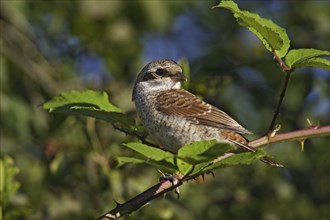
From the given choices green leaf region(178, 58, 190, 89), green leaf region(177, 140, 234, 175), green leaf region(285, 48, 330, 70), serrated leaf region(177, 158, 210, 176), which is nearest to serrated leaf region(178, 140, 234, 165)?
green leaf region(177, 140, 234, 175)

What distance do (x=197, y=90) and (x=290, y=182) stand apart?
5.97 ft

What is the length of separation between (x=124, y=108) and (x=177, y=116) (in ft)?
6.69

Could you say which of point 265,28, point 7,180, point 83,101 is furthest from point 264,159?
point 7,180

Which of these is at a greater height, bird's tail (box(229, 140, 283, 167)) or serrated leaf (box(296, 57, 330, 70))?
serrated leaf (box(296, 57, 330, 70))

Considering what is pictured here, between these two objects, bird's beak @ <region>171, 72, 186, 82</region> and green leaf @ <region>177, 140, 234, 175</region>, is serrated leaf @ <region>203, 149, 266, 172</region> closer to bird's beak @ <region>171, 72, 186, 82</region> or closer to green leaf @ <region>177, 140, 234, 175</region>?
green leaf @ <region>177, 140, 234, 175</region>

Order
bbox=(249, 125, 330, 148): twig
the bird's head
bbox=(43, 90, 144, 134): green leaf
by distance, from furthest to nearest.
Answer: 1. the bird's head
2. bbox=(43, 90, 144, 134): green leaf
3. bbox=(249, 125, 330, 148): twig

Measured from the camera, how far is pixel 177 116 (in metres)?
3.95

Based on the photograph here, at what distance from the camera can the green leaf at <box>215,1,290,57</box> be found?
2.92 m

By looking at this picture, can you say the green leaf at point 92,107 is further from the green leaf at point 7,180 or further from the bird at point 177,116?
the green leaf at point 7,180

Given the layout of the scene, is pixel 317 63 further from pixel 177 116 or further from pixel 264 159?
pixel 177 116

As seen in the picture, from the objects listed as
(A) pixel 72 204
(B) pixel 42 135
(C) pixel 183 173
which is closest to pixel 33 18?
(B) pixel 42 135

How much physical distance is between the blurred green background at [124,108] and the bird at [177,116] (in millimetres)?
148

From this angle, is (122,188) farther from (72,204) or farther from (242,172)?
(242,172)

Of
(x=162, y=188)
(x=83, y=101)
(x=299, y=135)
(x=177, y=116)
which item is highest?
(x=83, y=101)
